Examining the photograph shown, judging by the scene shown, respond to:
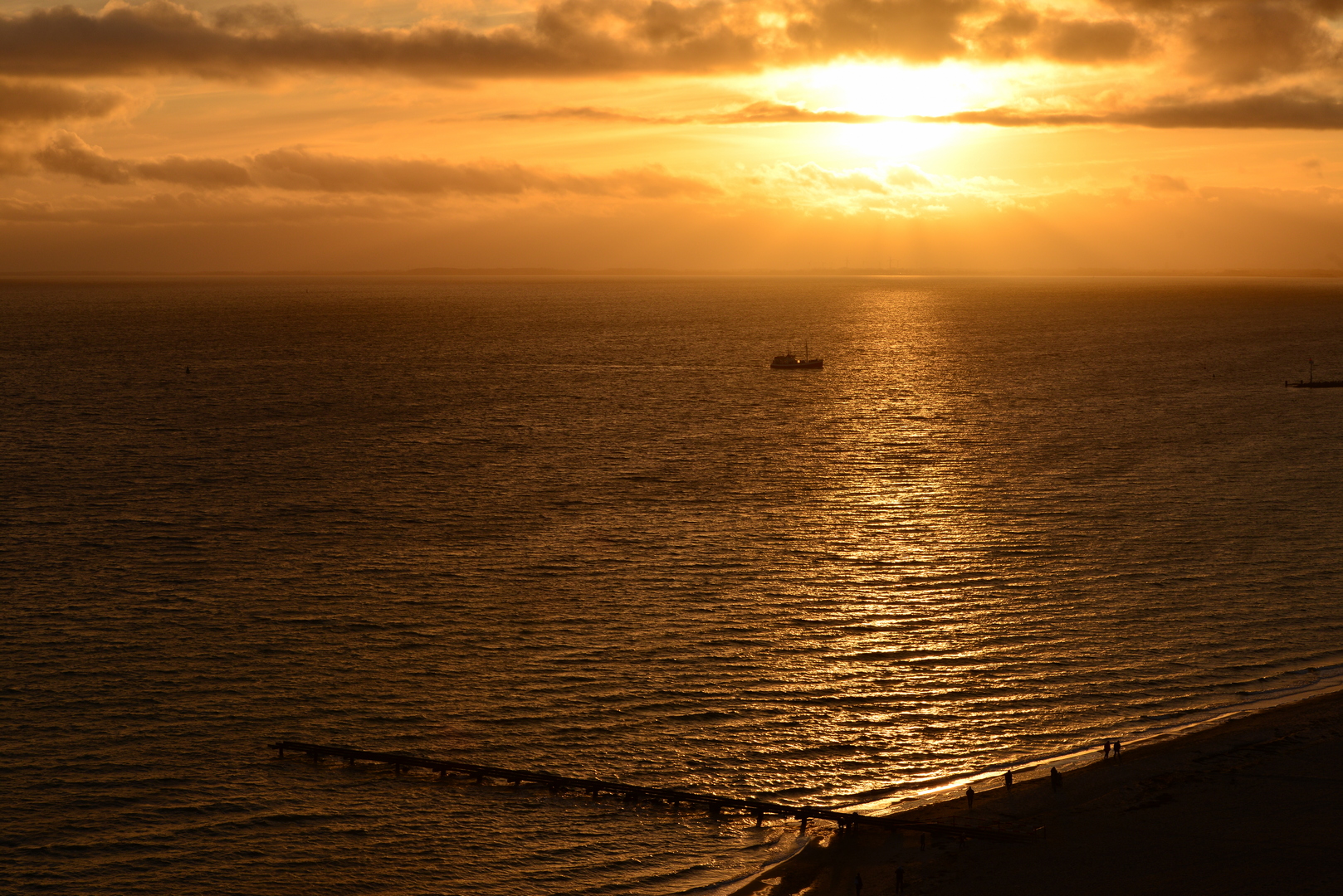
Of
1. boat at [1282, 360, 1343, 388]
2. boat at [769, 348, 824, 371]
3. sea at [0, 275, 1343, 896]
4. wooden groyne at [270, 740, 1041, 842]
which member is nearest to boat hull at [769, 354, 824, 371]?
boat at [769, 348, 824, 371]

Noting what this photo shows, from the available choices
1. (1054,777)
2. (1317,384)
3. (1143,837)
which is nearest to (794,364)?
(1317,384)

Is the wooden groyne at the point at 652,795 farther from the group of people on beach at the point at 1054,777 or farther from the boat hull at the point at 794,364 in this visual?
the boat hull at the point at 794,364

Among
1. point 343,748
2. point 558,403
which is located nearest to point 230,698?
point 343,748

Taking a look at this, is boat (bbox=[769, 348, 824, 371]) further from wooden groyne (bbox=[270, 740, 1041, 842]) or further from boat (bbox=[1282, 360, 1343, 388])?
wooden groyne (bbox=[270, 740, 1041, 842])

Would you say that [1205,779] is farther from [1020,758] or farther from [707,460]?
[707,460]

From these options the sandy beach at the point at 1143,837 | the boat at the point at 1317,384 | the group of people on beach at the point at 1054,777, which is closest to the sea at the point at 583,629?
the group of people on beach at the point at 1054,777

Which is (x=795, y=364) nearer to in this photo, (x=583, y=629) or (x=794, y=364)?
(x=794, y=364)
